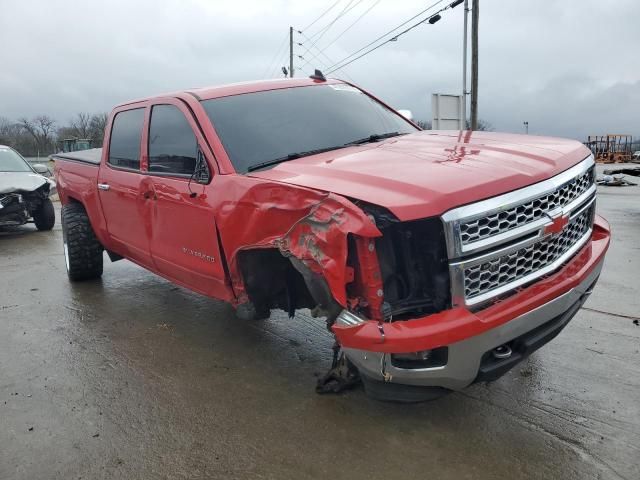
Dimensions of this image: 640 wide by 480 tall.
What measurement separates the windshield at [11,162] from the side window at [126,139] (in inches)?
238

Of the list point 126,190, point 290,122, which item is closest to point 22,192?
point 126,190

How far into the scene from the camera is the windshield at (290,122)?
11.2 feet

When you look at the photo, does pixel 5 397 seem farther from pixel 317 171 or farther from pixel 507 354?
pixel 507 354

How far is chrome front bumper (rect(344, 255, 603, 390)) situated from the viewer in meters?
2.32

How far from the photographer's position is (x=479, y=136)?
355 centimetres

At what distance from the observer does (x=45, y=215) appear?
9.74 m

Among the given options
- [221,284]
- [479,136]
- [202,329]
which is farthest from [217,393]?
[479,136]

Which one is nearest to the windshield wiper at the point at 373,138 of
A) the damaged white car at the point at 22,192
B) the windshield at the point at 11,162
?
the damaged white car at the point at 22,192

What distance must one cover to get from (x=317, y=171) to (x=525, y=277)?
1139 millimetres

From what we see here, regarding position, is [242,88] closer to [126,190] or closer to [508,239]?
[126,190]

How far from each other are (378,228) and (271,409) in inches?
52.5

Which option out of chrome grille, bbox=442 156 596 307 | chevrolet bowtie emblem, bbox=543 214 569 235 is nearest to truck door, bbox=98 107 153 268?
chrome grille, bbox=442 156 596 307

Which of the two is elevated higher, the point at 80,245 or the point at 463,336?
the point at 463,336

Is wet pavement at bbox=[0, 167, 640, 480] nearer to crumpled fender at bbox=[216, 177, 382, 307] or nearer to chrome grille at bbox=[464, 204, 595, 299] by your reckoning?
crumpled fender at bbox=[216, 177, 382, 307]
